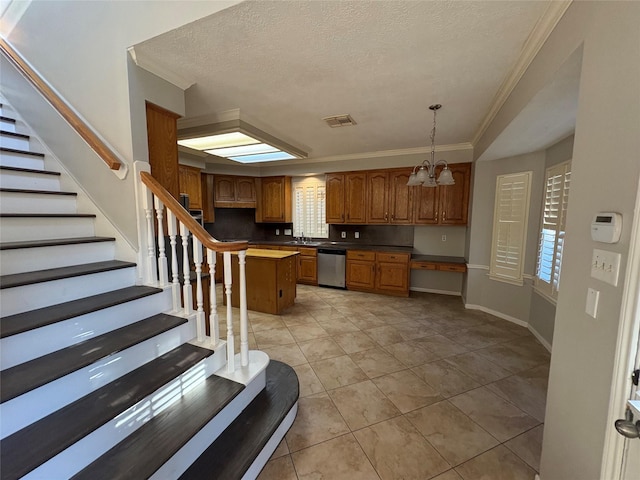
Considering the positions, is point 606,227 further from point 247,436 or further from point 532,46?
point 247,436

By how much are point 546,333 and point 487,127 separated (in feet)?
8.48

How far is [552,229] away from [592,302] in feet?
8.41

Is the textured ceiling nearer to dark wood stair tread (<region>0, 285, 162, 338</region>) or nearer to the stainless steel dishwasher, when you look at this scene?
dark wood stair tread (<region>0, 285, 162, 338</region>)

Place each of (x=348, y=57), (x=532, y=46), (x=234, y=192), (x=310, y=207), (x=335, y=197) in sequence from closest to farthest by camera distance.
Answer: (x=532, y=46) → (x=348, y=57) → (x=335, y=197) → (x=234, y=192) → (x=310, y=207)

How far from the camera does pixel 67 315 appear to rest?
1.42 metres

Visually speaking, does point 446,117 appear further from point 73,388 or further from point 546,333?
point 73,388

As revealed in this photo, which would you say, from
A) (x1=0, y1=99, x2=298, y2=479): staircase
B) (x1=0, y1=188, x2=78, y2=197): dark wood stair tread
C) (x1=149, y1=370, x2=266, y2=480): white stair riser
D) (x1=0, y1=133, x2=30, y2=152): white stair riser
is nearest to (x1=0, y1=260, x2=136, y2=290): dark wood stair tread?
A: (x1=0, y1=99, x2=298, y2=479): staircase

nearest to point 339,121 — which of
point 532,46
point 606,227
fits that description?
point 532,46

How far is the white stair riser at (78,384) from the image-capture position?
108 centimetres

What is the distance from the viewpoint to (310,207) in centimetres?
589

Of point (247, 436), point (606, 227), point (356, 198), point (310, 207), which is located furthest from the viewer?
point (310, 207)

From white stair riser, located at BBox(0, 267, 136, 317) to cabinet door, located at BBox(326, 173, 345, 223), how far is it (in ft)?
12.9

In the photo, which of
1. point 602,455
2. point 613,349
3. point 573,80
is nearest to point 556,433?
point 602,455

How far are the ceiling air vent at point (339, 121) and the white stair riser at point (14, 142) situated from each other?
2.95m
